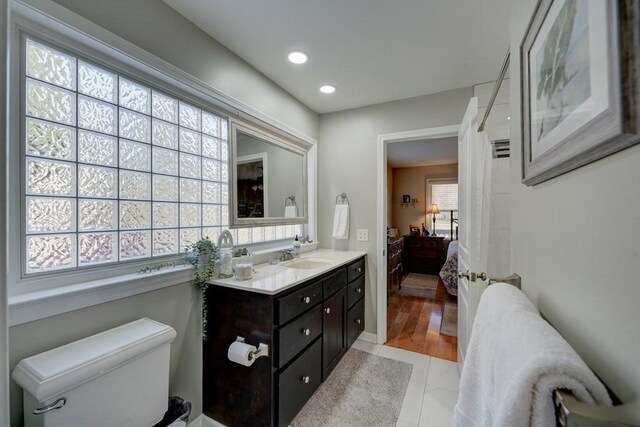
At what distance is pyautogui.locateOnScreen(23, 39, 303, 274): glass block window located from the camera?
1112mm

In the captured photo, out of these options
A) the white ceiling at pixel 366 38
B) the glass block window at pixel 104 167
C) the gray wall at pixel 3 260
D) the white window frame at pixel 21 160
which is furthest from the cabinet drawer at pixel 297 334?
the white ceiling at pixel 366 38

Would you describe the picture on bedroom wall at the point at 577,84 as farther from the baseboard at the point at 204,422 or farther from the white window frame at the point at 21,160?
the baseboard at the point at 204,422

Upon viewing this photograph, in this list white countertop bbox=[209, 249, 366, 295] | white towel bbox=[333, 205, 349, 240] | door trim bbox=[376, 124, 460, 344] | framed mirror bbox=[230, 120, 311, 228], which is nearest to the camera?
white countertop bbox=[209, 249, 366, 295]

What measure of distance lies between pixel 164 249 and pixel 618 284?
1821mm

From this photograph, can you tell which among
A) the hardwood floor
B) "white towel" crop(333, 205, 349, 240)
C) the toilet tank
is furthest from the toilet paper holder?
the hardwood floor

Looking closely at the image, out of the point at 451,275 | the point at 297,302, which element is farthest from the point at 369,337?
the point at 451,275

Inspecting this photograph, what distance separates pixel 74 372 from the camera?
93 cm

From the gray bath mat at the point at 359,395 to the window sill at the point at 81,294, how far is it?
1.21 m

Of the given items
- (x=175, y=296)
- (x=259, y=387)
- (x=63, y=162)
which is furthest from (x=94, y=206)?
(x=259, y=387)

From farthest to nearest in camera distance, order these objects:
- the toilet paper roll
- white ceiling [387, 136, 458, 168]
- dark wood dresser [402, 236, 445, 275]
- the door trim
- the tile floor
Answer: dark wood dresser [402, 236, 445, 275]
white ceiling [387, 136, 458, 168]
the door trim
the tile floor
the toilet paper roll

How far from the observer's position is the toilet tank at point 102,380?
90 cm

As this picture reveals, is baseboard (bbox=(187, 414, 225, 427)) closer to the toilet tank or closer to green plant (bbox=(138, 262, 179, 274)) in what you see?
the toilet tank

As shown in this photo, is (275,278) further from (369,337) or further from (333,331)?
(369,337)

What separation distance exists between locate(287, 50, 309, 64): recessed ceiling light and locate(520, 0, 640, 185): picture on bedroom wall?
58.8 inches
